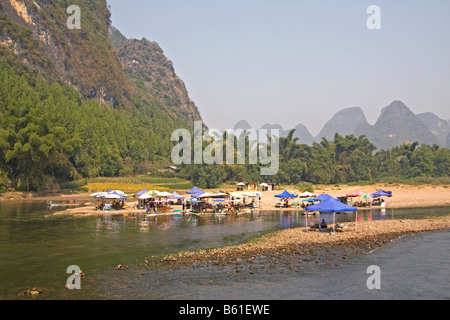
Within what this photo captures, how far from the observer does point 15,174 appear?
64188 mm

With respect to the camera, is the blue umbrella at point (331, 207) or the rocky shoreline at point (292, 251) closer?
the rocky shoreline at point (292, 251)

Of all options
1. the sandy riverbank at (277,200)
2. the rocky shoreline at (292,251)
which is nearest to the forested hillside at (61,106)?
the sandy riverbank at (277,200)

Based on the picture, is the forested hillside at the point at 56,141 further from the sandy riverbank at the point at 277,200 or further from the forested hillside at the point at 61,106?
the sandy riverbank at the point at 277,200

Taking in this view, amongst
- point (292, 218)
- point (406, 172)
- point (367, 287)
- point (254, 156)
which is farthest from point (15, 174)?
point (406, 172)

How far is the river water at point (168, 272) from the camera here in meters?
17.5

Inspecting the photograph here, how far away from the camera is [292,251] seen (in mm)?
24656

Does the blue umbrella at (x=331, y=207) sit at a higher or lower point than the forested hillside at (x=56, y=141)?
lower

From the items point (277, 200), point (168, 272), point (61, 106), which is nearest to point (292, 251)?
point (168, 272)

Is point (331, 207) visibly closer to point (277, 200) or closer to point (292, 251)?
point (292, 251)

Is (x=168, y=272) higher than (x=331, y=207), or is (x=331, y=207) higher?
(x=331, y=207)

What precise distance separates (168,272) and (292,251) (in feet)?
27.4

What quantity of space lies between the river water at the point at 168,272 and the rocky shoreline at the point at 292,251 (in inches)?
40.1

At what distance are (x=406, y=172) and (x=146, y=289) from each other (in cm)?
10457

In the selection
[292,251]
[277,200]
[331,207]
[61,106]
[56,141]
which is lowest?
[292,251]
